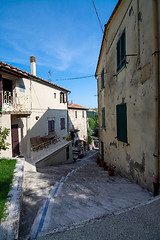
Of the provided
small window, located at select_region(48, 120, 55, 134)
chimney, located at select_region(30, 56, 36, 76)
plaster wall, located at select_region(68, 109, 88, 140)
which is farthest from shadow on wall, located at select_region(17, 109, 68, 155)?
chimney, located at select_region(30, 56, 36, 76)

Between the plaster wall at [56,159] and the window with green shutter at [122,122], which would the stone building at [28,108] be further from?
the window with green shutter at [122,122]

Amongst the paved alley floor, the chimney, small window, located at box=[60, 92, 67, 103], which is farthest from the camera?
small window, located at box=[60, 92, 67, 103]

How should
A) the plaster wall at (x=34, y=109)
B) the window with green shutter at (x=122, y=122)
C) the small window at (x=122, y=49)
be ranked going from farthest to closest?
the plaster wall at (x=34, y=109) < the window with green shutter at (x=122, y=122) < the small window at (x=122, y=49)


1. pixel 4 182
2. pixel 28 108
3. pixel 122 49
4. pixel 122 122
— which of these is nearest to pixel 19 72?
pixel 28 108

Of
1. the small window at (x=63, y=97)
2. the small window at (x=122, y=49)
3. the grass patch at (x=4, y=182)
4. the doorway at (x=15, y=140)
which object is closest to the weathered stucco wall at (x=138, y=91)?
the small window at (x=122, y=49)

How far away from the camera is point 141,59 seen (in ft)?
12.0

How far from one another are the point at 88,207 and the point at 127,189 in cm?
158

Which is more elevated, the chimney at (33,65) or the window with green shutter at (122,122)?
the chimney at (33,65)

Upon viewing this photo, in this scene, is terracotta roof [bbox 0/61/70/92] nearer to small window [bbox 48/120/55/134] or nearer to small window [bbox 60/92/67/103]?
small window [bbox 60/92/67/103]

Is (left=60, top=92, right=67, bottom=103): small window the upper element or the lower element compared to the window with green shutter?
upper

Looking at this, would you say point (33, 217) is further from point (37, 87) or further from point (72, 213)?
point (37, 87)

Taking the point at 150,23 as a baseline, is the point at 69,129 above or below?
below

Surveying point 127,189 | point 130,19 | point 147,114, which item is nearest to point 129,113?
point 147,114

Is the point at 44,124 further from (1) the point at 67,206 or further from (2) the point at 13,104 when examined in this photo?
(1) the point at 67,206
